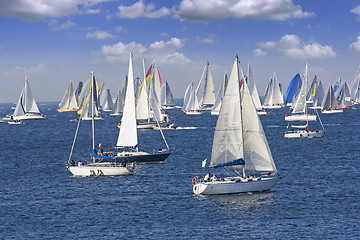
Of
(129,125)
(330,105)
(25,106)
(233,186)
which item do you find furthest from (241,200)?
(25,106)

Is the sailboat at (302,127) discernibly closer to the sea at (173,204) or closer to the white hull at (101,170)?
the sea at (173,204)

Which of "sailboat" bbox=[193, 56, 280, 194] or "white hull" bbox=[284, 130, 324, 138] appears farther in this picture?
"white hull" bbox=[284, 130, 324, 138]

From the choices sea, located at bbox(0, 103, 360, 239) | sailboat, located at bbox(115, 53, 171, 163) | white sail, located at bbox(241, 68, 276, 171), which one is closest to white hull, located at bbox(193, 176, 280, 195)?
sea, located at bbox(0, 103, 360, 239)

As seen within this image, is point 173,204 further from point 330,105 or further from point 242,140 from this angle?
point 330,105

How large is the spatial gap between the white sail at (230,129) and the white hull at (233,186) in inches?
119

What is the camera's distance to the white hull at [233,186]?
5050 centimetres

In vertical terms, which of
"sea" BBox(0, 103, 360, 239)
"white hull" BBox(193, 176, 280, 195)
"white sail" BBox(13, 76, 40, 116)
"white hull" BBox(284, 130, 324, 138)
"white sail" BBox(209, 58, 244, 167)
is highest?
"white sail" BBox(13, 76, 40, 116)

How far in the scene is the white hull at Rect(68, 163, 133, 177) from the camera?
6369cm

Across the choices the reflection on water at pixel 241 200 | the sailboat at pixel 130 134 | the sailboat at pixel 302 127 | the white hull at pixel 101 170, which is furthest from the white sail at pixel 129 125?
the sailboat at pixel 302 127

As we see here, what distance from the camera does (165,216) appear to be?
45125 millimetres

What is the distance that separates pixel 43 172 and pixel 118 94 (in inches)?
4807

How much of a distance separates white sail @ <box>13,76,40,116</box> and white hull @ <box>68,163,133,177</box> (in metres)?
133

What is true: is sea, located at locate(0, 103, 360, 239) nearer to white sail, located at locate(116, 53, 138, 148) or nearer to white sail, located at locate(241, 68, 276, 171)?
white sail, located at locate(241, 68, 276, 171)

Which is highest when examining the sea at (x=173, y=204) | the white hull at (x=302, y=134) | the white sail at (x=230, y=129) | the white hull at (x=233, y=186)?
the white sail at (x=230, y=129)
